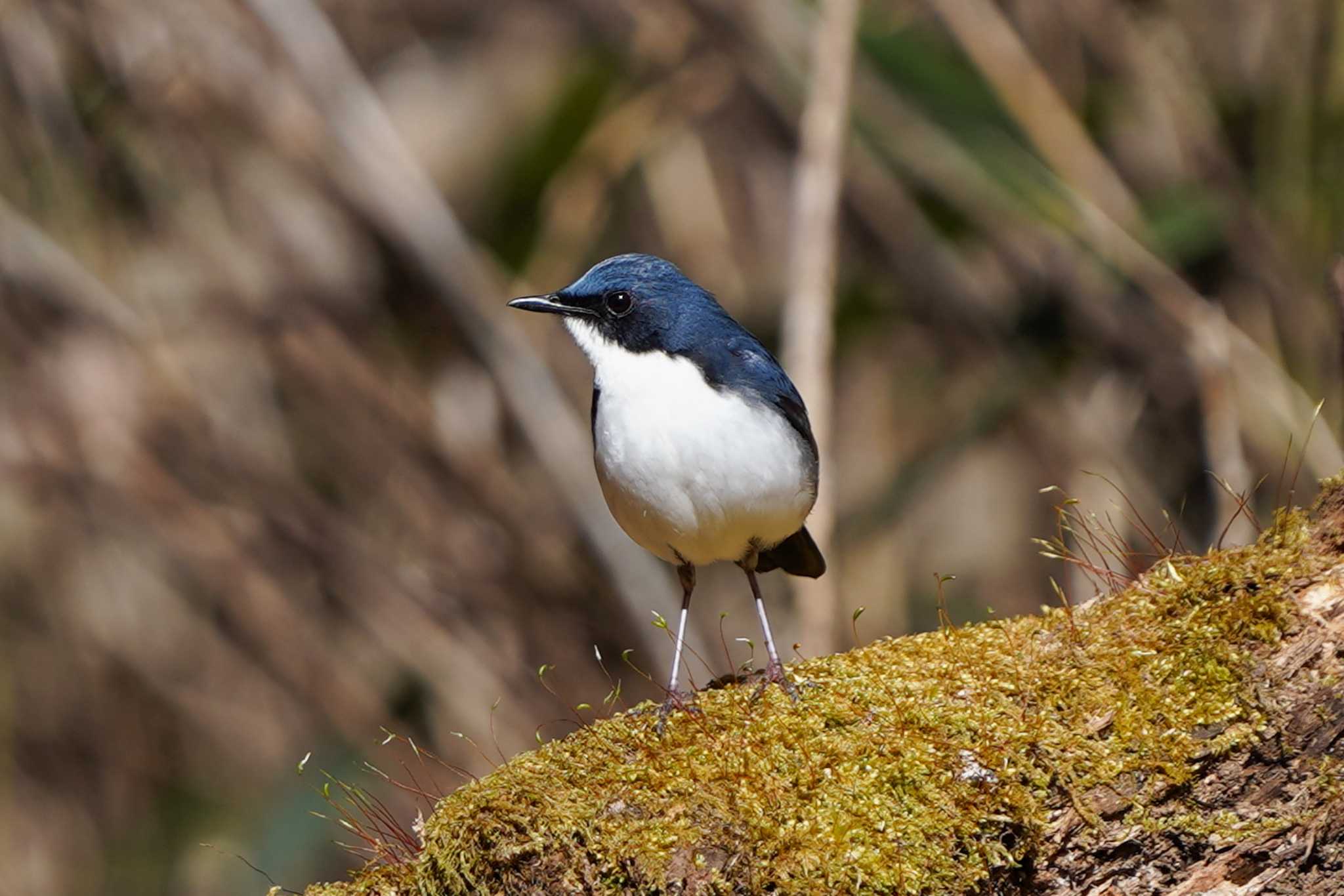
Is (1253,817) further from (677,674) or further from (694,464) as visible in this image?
(694,464)

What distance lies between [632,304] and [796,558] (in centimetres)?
92

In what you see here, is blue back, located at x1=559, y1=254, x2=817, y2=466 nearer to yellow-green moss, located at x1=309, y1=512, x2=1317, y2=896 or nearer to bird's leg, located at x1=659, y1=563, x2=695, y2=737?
bird's leg, located at x1=659, y1=563, x2=695, y2=737

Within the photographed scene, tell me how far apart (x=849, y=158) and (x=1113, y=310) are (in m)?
1.49

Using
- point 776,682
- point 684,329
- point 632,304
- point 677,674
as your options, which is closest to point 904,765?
point 776,682

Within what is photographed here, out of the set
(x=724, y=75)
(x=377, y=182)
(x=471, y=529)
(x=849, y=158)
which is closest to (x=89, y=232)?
(x=377, y=182)

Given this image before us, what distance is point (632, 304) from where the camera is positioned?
352 centimetres

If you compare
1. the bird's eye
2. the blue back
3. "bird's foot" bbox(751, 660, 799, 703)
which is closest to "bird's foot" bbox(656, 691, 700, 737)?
"bird's foot" bbox(751, 660, 799, 703)

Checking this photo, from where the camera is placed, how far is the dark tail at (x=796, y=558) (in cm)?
381

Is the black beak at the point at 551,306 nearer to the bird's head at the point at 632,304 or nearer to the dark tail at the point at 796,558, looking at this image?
the bird's head at the point at 632,304

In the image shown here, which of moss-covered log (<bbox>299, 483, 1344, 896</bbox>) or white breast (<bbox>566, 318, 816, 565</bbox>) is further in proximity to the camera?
white breast (<bbox>566, 318, 816, 565</bbox>)

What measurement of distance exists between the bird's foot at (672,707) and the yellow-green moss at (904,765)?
0.09 ft

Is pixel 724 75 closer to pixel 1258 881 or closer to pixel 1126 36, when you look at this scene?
pixel 1126 36

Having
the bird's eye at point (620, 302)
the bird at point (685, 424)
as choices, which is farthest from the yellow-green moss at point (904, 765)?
the bird's eye at point (620, 302)

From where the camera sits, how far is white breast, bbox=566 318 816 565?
3.17m
